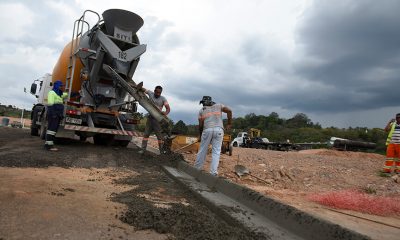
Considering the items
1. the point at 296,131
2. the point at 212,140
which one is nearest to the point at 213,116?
the point at 212,140

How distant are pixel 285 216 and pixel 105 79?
7.13 meters

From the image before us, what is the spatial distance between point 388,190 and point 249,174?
2.67 meters

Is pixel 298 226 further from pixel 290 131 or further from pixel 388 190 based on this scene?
pixel 290 131

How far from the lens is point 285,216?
355 cm

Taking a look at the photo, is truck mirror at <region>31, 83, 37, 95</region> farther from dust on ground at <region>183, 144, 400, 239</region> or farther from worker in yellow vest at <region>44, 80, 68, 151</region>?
dust on ground at <region>183, 144, 400, 239</region>

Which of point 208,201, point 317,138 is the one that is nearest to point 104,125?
point 208,201

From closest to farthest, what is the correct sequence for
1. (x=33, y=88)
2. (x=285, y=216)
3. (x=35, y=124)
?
(x=285, y=216) < (x=35, y=124) < (x=33, y=88)

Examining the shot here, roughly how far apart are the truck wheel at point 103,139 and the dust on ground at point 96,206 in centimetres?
424

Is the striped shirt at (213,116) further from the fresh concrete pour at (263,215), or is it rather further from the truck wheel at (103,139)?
the truck wheel at (103,139)

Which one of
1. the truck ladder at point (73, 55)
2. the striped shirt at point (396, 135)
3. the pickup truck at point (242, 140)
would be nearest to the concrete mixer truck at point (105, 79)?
the truck ladder at point (73, 55)

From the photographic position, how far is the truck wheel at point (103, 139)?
10.6m

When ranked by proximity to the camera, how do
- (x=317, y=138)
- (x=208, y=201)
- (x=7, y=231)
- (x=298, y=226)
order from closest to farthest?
(x=7, y=231) < (x=298, y=226) < (x=208, y=201) < (x=317, y=138)

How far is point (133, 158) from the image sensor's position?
8.24m

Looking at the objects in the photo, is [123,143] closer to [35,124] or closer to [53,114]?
[53,114]
